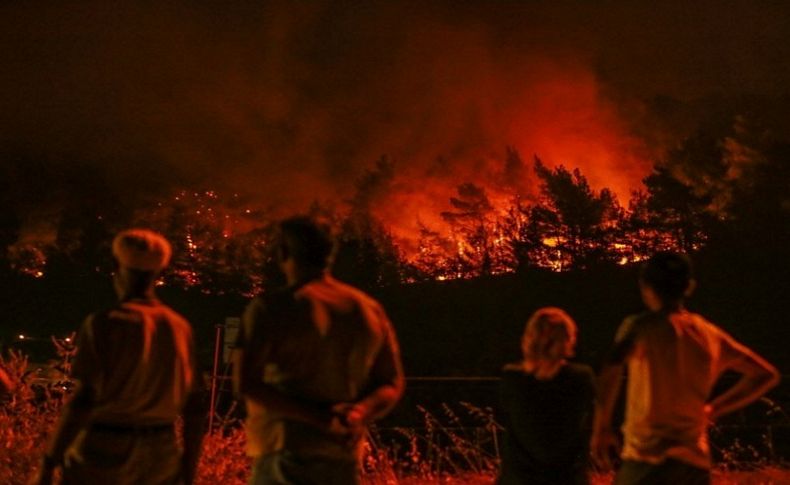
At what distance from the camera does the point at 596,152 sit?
45.5m

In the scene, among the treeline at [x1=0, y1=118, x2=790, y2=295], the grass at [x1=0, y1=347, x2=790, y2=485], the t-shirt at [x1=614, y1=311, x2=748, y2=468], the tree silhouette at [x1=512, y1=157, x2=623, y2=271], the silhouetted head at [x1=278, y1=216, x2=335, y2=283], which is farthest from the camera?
the tree silhouette at [x1=512, y1=157, x2=623, y2=271]

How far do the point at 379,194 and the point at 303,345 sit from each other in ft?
137

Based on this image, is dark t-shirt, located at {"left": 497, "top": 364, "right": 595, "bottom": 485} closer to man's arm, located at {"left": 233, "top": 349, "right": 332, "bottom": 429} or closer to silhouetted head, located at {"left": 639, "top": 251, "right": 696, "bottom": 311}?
silhouetted head, located at {"left": 639, "top": 251, "right": 696, "bottom": 311}

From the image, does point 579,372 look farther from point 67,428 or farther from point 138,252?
point 67,428

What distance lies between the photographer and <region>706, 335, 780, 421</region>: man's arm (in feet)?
14.9

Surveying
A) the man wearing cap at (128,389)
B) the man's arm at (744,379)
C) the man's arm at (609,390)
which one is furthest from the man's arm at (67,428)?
the man's arm at (744,379)

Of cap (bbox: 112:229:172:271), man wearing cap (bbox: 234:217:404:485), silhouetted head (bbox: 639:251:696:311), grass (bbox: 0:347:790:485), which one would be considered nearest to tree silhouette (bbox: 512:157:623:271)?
grass (bbox: 0:347:790:485)

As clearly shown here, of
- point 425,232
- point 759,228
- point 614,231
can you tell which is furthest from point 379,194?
point 759,228

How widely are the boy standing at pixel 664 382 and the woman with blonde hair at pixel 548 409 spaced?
25 centimetres

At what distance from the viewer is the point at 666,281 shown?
439 cm

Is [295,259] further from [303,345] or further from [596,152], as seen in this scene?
[596,152]

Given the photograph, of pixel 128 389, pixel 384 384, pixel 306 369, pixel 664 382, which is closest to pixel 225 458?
pixel 128 389

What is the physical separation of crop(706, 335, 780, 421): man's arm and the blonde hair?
2.29ft

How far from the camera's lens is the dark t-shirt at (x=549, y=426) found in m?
4.70
